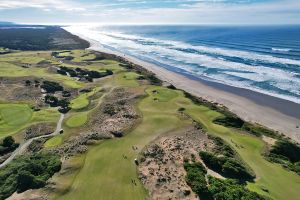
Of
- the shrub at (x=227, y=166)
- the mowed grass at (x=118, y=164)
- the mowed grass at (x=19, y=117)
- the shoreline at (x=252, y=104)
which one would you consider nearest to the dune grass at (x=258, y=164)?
the shrub at (x=227, y=166)

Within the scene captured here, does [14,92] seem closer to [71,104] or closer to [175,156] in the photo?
[71,104]

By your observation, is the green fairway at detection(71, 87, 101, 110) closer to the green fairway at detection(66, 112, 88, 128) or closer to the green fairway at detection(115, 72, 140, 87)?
the green fairway at detection(66, 112, 88, 128)

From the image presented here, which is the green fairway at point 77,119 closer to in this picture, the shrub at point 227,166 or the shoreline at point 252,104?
the shrub at point 227,166

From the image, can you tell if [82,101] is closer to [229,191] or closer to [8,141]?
[8,141]

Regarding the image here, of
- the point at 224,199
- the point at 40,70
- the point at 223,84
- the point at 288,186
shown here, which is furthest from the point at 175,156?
the point at 40,70

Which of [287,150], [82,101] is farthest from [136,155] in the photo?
[82,101]

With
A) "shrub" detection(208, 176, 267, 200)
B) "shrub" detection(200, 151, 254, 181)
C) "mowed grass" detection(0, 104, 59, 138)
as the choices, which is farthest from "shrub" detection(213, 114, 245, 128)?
"mowed grass" detection(0, 104, 59, 138)

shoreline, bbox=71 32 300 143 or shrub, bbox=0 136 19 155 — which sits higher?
shrub, bbox=0 136 19 155

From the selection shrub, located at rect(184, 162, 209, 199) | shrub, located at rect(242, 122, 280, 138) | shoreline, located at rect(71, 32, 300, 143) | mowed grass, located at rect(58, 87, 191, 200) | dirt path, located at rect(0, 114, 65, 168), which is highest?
shrub, located at rect(184, 162, 209, 199)
